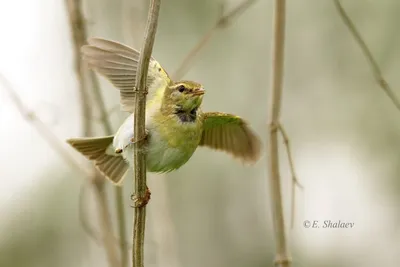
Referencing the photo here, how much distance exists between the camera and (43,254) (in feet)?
23.5

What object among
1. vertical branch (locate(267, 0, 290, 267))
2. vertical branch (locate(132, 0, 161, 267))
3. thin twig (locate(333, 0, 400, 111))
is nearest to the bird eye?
vertical branch (locate(267, 0, 290, 267))

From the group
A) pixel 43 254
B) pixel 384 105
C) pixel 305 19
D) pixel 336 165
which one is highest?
pixel 305 19

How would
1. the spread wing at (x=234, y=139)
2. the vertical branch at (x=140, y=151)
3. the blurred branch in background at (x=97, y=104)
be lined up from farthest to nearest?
the spread wing at (x=234, y=139)
the blurred branch in background at (x=97, y=104)
the vertical branch at (x=140, y=151)

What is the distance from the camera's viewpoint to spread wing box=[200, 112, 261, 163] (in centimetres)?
363

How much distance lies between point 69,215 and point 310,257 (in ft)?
8.64

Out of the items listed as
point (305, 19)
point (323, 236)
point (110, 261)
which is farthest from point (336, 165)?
point (110, 261)

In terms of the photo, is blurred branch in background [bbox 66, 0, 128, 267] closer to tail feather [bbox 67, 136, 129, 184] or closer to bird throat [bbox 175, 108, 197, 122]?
tail feather [bbox 67, 136, 129, 184]

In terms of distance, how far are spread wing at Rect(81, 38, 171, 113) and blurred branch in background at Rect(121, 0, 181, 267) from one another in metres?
0.47

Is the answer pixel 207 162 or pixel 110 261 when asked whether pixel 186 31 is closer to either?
pixel 207 162

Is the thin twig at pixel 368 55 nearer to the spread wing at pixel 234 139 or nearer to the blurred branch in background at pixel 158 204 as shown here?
the spread wing at pixel 234 139

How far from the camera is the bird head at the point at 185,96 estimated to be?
10.0 ft

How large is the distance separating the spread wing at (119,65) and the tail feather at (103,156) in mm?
486

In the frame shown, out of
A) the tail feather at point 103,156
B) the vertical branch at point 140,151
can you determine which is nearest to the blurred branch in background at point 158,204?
the tail feather at point 103,156

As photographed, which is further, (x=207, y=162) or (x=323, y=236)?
(x=207, y=162)
